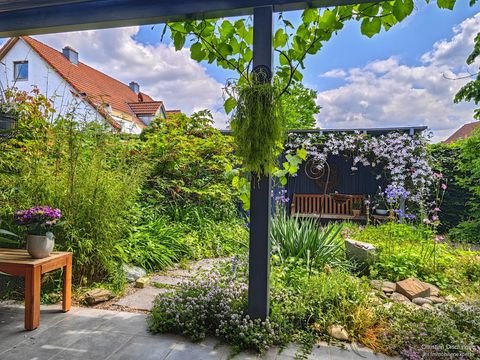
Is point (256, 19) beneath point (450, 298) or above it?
above

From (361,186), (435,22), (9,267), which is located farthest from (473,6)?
(361,186)

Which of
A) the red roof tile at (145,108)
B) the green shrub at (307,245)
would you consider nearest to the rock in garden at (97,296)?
the green shrub at (307,245)

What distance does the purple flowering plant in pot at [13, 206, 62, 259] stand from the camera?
2117mm

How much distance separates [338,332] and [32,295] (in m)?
1.95

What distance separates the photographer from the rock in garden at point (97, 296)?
99.3 inches

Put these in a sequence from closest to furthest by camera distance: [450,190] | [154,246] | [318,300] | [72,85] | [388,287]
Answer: [318,300]
[388,287]
[154,246]
[72,85]
[450,190]

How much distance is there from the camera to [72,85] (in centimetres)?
504

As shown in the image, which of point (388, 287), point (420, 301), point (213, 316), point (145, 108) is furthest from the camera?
point (145, 108)

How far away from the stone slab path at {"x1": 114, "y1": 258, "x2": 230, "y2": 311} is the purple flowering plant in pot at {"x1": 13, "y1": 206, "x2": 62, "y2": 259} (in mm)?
763

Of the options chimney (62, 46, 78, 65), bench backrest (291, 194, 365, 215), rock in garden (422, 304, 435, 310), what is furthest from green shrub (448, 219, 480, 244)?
chimney (62, 46, 78, 65)

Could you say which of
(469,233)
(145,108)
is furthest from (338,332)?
(145,108)

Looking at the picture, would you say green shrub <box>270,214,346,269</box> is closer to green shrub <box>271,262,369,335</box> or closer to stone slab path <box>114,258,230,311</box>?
green shrub <box>271,262,369,335</box>

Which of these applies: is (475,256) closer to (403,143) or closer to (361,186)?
(403,143)

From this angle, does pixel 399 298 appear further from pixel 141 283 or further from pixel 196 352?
pixel 141 283
